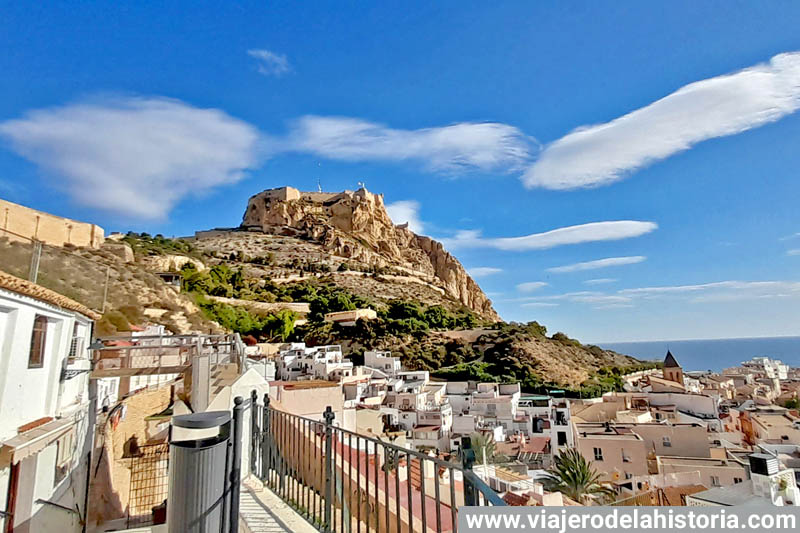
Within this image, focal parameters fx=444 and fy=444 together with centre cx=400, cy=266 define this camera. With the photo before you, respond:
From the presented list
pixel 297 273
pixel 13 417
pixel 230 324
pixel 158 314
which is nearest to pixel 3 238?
pixel 13 417

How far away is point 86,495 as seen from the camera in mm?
4863

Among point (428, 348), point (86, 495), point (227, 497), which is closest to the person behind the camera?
point (227, 497)

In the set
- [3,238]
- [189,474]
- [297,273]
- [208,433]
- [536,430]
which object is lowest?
[536,430]

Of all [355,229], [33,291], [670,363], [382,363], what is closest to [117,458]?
[33,291]

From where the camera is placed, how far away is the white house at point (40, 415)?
3857 millimetres

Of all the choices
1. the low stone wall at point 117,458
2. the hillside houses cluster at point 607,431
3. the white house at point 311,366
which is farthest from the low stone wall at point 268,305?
the low stone wall at point 117,458

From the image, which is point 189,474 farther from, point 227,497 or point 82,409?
point 82,409

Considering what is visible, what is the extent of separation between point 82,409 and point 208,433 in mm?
4810

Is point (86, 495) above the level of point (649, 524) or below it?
below

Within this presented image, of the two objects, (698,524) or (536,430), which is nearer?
(698,524)

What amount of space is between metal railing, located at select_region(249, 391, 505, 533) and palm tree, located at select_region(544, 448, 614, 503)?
10748 millimetres

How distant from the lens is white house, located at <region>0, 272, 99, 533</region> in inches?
152

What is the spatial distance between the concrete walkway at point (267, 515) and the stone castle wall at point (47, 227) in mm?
18518

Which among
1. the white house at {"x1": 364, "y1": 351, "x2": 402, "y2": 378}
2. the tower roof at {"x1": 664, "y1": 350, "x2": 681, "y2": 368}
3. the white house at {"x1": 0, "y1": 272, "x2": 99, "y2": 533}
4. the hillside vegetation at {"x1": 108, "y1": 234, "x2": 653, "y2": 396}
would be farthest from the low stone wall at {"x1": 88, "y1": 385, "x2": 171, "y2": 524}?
the tower roof at {"x1": 664, "y1": 350, "x2": 681, "y2": 368}
